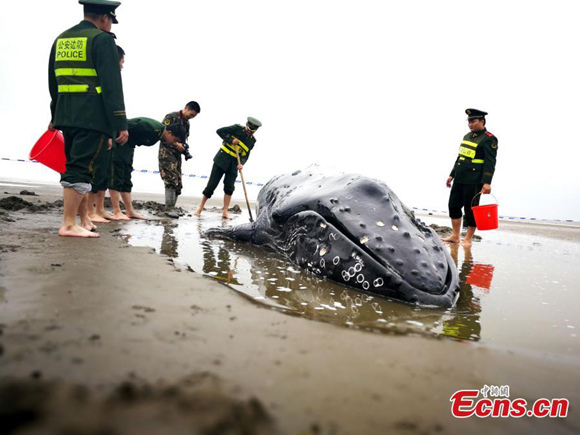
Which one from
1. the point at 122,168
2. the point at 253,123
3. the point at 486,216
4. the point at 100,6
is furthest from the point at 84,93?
the point at 486,216

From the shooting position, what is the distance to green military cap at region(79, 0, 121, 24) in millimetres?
4547

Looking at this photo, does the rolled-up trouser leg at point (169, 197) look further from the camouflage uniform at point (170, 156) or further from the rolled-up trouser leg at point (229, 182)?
the rolled-up trouser leg at point (229, 182)

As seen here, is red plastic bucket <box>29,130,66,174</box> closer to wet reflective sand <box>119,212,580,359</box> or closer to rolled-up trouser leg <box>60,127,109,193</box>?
rolled-up trouser leg <box>60,127,109,193</box>

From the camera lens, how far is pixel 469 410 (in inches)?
55.4

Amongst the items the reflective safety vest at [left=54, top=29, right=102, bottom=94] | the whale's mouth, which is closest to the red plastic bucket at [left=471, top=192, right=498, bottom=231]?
the whale's mouth

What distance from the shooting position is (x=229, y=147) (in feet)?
33.5

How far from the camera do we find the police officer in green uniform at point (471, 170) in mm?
8164

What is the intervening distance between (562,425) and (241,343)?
4.16ft

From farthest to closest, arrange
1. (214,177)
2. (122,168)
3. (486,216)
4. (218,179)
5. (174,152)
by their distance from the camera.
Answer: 1. (218,179)
2. (214,177)
3. (174,152)
4. (122,168)
5. (486,216)

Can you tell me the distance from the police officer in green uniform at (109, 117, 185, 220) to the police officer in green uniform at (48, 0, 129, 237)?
2756 mm

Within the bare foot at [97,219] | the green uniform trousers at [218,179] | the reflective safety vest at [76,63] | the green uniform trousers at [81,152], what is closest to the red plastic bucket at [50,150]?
the green uniform trousers at [81,152]

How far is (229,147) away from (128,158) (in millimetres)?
3018

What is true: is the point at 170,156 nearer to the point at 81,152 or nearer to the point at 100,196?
the point at 100,196

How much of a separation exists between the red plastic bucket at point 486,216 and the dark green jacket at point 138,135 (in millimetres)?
6911
